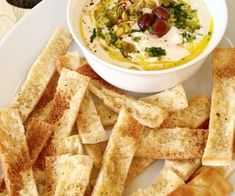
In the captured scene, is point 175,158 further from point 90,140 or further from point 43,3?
point 43,3

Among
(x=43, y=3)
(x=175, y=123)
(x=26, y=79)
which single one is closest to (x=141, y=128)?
(x=175, y=123)

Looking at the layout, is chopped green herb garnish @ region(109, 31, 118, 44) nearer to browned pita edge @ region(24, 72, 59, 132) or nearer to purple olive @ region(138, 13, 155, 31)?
purple olive @ region(138, 13, 155, 31)

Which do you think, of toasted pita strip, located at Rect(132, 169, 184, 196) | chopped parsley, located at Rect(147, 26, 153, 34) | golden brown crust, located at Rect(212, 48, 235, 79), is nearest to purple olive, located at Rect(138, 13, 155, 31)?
chopped parsley, located at Rect(147, 26, 153, 34)

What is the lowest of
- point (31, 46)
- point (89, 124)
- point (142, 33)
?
point (89, 124)

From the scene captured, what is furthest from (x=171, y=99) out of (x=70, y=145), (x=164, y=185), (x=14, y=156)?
(x=14, y=156)

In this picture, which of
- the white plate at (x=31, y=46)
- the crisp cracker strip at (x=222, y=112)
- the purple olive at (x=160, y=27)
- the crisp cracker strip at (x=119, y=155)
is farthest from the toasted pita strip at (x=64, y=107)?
the crisp cracker strip at (x=222, y=112)

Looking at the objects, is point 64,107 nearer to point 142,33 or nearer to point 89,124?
point 89,124

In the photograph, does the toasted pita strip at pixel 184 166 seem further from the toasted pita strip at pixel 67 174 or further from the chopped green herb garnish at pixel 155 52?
the chopped green herb garnish at pixel 155 52
